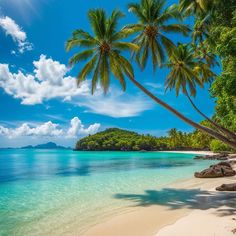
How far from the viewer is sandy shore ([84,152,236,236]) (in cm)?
707

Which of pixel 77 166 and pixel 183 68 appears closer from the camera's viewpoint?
pixel 183 68

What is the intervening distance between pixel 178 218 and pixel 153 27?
1060 cm

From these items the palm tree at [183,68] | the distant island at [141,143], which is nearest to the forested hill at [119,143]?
the distant island at [141,143]

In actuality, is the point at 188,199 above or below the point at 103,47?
below

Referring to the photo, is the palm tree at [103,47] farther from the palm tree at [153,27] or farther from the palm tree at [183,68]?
the palm tree at [183,68]

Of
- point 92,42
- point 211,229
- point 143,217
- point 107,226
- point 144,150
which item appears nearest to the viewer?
point 211,229

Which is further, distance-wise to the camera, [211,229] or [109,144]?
[109,144]

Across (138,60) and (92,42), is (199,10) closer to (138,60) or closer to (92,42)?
(138,60)

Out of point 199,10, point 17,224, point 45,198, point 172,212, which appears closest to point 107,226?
point 172,212

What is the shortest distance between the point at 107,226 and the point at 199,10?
11.8 metres

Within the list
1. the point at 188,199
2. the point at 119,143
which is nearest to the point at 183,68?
the point at 188,199

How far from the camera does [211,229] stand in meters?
6.82

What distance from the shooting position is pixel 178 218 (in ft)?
27.8

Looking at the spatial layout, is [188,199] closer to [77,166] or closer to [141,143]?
[77,166]
